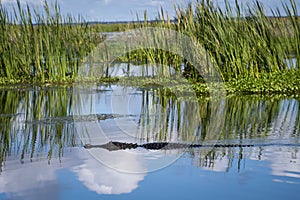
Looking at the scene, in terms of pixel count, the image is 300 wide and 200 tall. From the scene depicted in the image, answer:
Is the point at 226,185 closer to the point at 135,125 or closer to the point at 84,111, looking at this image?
the point at 135,125

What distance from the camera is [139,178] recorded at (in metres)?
6.36

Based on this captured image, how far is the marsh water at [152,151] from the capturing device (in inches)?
234

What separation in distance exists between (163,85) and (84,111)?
3678 mm

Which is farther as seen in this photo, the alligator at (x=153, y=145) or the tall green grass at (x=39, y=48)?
the tall green grass at (x=39, y=48)

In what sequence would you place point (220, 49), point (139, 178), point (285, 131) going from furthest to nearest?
1. point (220, 49)
2. point (285, 131)
3. point (139, 178)

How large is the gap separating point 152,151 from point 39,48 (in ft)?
26.7

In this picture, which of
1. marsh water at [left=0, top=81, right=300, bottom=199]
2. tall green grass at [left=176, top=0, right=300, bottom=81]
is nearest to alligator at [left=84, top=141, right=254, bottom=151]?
marsh water at [left=0, top=81, right=300, bottom=199]

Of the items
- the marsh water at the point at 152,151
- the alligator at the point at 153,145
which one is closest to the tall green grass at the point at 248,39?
the marsh water at the point at 152,151

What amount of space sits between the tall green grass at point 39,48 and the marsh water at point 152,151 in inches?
115

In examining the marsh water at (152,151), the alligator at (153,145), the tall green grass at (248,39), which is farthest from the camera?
the tall green grass at (248,39)

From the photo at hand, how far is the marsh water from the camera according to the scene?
234 inches

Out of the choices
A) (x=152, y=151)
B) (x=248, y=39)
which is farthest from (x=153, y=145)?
(x=248, y=39)

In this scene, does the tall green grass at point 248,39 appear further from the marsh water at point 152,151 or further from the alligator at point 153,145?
the alligator at point 153,145

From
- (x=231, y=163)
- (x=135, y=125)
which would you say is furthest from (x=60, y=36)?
(x=231, y=163)
